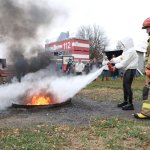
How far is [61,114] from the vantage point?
7715 millimetres

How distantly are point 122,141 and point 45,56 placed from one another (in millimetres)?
7421

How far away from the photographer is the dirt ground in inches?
267

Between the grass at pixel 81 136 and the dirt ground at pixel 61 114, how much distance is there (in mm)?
451

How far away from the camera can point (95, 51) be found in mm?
50312

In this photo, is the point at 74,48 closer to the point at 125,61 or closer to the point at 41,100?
the point at 41,100

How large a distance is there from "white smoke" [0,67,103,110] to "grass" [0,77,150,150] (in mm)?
2717

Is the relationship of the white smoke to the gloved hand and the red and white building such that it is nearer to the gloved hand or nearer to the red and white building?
the gloved hand

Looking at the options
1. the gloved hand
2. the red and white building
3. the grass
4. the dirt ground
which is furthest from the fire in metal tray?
the red and white building

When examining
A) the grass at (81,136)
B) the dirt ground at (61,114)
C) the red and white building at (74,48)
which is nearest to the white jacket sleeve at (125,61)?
the dirt ground at (61,114)

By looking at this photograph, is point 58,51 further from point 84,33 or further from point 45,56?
point 84,33

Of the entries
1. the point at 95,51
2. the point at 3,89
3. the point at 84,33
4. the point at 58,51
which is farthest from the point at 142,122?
the point at 84,33

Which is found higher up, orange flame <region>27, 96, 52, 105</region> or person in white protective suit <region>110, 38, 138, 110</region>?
person in white protective suit <region>110, 38, 138, 110</region>

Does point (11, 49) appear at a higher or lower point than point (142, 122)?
higher

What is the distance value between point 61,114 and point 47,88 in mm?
1784
